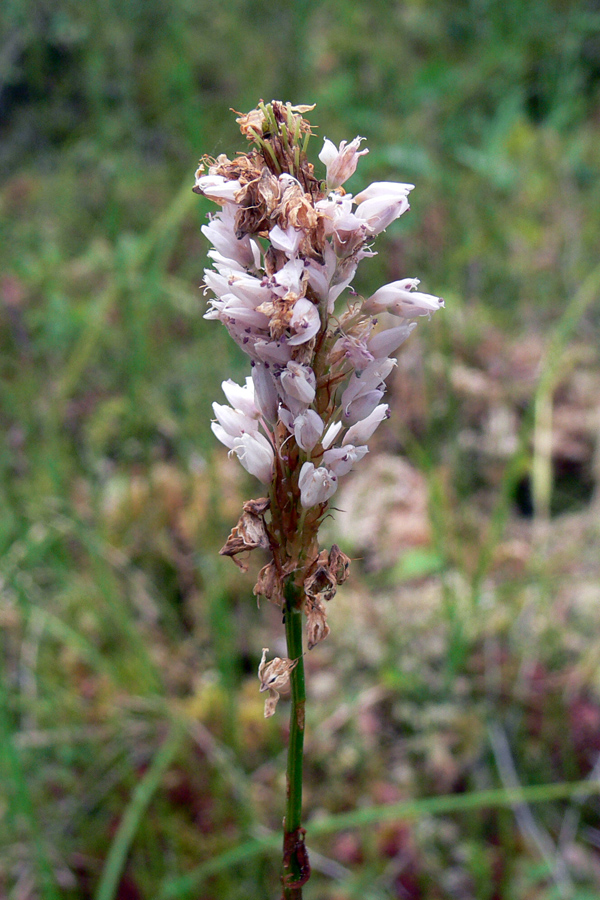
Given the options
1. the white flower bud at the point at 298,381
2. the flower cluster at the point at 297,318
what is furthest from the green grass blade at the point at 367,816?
the white flower bud at the point at 298,381

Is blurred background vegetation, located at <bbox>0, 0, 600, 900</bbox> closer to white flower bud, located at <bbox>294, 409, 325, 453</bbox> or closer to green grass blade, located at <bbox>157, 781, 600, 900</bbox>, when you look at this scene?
Result: green grass blade, located at <bbox>157, 781, 600, 900</bbox>

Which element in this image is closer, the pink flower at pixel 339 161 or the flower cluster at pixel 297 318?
the flower cluster at pixel 297 318

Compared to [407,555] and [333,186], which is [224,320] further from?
[407,555]

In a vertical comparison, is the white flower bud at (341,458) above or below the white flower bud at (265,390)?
below

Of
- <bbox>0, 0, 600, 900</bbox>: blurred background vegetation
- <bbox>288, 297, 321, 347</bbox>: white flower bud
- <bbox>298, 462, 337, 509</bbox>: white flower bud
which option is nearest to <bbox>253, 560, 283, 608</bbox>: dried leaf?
<bbox>298, 462, 337, 509</bbox>: white flower bud

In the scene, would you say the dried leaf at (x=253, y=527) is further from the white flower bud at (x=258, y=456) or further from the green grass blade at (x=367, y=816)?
the green grass blade at (x=367, y=816)

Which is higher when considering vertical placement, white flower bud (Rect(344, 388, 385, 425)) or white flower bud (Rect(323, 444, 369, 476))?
white flower bud (Rect(344, 388, 385, 425))

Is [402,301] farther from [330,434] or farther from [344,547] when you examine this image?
[344,547]
